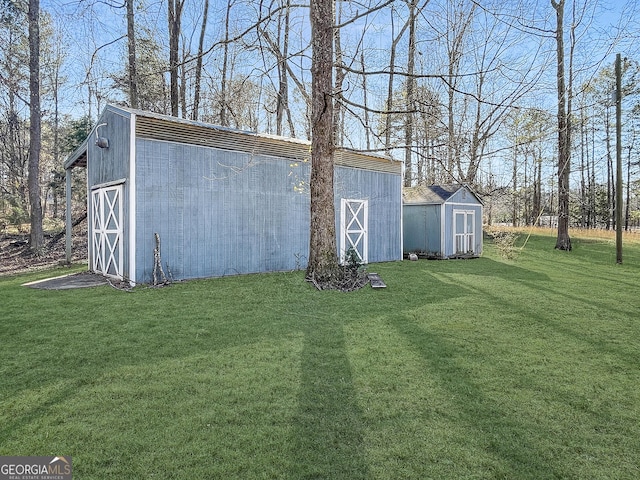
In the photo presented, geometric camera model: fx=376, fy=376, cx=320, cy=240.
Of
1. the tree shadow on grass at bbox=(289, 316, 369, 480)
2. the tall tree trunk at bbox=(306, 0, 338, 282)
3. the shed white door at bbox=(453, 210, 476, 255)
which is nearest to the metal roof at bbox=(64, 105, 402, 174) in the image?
the tall tree trunk at bbox=(306, 0, 338, 282)

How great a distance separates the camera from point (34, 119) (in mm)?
10836

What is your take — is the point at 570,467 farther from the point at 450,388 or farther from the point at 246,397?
the point at 246,397

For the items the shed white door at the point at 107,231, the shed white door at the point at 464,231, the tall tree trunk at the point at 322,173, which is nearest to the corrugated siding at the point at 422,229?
the shed white door at the point at 464,231

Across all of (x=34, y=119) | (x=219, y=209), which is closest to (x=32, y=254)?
(x=34, y=119)

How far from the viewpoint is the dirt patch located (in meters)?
8.98

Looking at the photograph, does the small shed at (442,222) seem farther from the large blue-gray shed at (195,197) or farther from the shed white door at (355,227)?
the large blue-gray shed at (195,197)

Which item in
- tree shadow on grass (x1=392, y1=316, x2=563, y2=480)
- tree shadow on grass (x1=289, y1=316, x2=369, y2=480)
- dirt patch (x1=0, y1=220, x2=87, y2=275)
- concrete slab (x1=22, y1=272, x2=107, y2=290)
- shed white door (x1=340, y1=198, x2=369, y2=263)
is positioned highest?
shed white door (x1=340, y1=198, x2=369, y2=263)

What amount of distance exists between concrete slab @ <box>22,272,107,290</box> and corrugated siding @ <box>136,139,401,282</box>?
A: 1013 mm

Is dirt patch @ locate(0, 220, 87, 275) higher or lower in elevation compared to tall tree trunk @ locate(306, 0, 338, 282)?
lower

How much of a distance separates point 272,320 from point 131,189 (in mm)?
3571

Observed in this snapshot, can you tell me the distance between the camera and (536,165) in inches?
144

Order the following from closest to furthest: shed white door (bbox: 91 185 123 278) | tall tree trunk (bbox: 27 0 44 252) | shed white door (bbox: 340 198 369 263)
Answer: shed white door (bbox: 91 185 123 278) → shed white door (bbox: 340 198 369 263) → tall tree trunk (bbox: 27 0 44 252)

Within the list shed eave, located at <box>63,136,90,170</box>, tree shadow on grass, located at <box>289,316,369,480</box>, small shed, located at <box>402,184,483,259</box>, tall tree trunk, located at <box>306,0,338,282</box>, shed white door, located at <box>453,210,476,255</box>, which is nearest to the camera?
tree shadow on grass, located at <box>289,316,369,480</box>

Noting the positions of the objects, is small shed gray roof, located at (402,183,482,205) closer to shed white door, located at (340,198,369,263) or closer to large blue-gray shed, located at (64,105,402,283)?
shed white door, located at (340,198,369,263)
